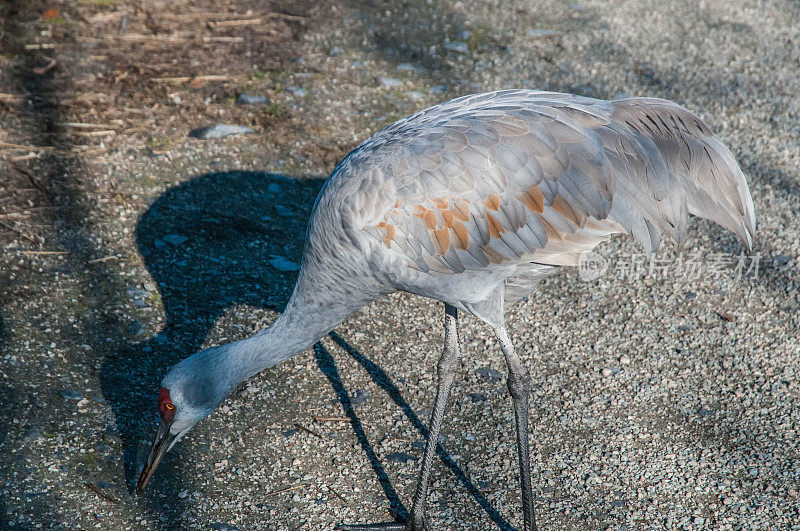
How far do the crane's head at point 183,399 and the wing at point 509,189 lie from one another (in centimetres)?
98

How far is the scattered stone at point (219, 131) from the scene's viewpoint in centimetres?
618

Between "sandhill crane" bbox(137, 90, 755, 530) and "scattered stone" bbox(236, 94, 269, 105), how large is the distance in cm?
286

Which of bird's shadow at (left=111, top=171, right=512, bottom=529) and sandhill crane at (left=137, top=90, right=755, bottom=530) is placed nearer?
sandhill crane at (left=137, top=90, right=755, bottom=530)

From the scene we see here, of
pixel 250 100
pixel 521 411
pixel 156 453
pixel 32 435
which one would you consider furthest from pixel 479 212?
pixel 250 100

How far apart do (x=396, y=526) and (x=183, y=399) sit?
3.87ft

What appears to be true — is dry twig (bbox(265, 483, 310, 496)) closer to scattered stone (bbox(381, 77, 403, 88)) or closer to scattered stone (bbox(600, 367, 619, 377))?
scattered stone (bbox(600, 367, 619, 377))

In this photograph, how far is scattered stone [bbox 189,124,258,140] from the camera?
618cm

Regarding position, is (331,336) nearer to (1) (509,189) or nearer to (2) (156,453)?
(2) (156,453)

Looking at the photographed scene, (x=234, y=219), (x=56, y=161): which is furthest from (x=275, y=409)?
(x=56, y=161)

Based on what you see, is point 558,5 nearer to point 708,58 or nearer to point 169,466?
point 708,58

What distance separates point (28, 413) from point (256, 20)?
15.3 ft

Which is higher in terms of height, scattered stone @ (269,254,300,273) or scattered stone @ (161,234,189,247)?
scattered stone @ (269,254,300,273)

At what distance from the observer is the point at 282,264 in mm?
5289

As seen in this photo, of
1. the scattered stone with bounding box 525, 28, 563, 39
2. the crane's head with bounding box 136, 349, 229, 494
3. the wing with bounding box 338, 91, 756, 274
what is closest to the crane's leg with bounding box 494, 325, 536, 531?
the wing with bounding box 338, 91, 756, 274
